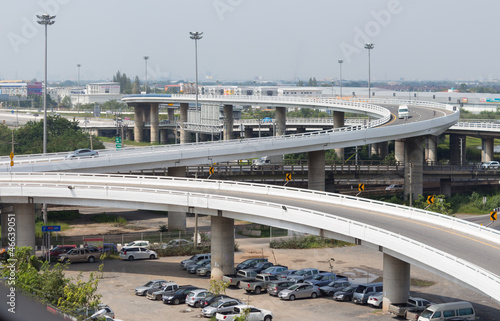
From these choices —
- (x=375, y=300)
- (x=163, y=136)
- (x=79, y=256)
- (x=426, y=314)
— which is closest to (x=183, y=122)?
(x=163, y=136)

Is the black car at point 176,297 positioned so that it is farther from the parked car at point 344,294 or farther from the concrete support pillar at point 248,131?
the concrete support pillar at point 248,131

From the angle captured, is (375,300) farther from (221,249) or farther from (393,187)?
(393,187)

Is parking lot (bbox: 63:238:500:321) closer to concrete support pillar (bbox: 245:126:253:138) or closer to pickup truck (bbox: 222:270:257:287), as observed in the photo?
pickup truck (bbox: 222:270:257:287)

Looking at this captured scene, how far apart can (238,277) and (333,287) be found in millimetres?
6380

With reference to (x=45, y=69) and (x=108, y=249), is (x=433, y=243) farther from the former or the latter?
(x=45, y=69)

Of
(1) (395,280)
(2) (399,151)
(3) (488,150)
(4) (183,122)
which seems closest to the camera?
(1) (395,280)

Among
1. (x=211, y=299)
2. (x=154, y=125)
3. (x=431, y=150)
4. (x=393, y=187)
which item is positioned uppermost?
(x=154, y=125)

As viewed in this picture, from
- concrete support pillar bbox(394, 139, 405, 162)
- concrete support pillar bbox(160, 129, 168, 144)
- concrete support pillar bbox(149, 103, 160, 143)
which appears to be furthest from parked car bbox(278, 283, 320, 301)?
concrete support pillar bbox(160, 129, 168, 144)

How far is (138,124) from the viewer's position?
160625 millimetres

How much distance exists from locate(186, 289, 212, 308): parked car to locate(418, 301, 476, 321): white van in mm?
12102

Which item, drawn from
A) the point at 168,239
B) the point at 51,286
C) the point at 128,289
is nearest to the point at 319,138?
the point at 168,239

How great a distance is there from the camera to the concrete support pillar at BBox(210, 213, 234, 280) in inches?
1729

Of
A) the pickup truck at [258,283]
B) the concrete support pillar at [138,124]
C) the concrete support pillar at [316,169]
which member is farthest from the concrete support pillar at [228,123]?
the pickup truck at [258,283]

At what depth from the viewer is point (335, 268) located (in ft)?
160
